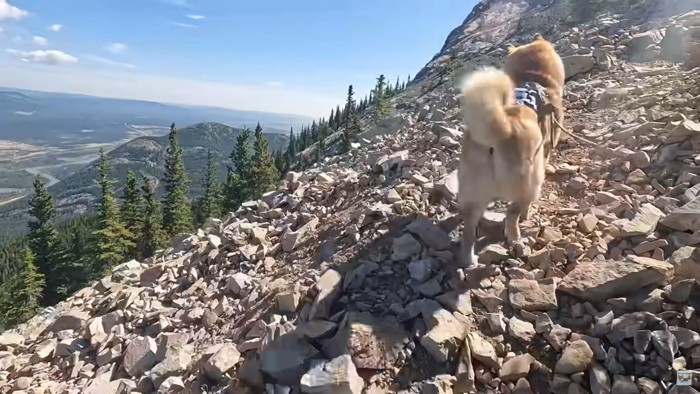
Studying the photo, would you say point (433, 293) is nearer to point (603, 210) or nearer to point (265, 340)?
point (265, 340)

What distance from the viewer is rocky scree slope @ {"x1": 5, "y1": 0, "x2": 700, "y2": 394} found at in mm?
3494

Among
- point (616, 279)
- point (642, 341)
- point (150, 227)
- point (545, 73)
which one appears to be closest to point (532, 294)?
point (616, 279)

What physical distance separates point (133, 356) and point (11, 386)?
1526mm

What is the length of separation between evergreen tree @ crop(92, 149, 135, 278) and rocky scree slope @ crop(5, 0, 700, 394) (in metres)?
30.5

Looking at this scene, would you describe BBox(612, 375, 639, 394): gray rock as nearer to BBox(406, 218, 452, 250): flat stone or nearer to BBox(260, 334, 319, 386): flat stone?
BBox(406, 218, 452, 250): flat stone

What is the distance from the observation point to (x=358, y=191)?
7.69m

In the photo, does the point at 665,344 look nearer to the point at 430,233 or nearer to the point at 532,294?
the point at 532,294

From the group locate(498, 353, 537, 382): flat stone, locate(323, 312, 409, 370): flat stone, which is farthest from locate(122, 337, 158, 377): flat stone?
locate(498, 353, 537, 382): flat stone

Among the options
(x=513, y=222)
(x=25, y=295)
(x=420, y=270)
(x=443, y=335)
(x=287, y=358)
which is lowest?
(x=25, y=295)

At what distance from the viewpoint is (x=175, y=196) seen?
1774 inches

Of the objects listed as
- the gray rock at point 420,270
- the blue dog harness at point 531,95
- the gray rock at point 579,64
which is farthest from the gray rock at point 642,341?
the gray rock at point 579,64

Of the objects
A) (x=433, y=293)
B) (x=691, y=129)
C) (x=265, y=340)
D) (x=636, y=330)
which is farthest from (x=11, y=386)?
(x=691, y=129)

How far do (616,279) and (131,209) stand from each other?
1696 inches

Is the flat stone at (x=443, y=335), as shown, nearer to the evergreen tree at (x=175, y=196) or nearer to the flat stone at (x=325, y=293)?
the flat stone at (x=325, y=293)
